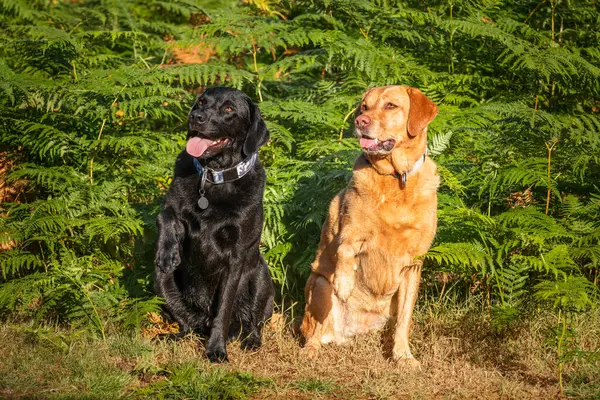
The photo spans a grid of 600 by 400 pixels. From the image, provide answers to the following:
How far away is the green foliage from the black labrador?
394 mm

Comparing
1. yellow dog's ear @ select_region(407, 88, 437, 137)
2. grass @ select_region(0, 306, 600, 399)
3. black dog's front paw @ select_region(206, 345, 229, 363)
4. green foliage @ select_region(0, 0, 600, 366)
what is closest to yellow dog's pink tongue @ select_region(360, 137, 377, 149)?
yellow dog's ear @ select_region(407, 88, 437, 137)

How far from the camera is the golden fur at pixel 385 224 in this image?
4805mm

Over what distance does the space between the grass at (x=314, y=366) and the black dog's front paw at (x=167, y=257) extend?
551mm

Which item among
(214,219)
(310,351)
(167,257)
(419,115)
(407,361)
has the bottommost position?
(310,351)

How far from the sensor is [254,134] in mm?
5145

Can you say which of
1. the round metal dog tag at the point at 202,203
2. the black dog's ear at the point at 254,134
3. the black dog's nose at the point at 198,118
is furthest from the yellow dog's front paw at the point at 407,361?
the black dog's nose at the point at 198,118

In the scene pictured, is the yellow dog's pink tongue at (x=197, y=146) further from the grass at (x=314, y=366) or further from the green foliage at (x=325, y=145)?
the grass at (x=314, y=366)

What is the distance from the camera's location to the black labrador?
496 centimetres

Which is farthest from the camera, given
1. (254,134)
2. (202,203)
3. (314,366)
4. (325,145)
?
(325,145)

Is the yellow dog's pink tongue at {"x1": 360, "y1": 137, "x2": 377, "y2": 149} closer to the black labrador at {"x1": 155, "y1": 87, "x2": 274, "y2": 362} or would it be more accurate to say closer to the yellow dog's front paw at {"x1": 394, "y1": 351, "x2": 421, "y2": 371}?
the black labrador at {"x1": 155, "y1": 87, "x2": 274, "y2": 362}

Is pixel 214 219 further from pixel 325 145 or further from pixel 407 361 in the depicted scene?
pixel 407 361

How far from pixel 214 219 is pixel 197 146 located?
54 cm

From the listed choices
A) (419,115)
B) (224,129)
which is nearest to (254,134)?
(224,129)

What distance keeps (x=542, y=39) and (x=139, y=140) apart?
3.86 meters
